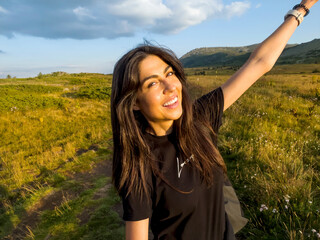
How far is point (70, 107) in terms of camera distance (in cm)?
1557

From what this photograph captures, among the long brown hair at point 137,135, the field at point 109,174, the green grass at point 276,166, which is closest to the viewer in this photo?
the long brown hair at point 137,135

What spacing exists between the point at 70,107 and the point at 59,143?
287 inches

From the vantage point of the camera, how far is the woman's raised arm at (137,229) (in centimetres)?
142

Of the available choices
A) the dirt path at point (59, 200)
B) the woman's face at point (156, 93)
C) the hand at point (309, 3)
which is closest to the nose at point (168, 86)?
the woman's face at point (156, 93)

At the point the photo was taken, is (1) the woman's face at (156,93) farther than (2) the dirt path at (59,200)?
No

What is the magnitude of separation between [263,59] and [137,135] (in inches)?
56.2

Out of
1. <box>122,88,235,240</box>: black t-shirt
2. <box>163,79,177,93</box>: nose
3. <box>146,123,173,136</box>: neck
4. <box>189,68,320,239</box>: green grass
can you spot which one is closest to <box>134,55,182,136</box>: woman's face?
<box>163,79,177,93</box>: nose

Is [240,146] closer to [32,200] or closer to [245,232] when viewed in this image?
[245,232]

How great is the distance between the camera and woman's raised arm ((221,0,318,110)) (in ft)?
6.65

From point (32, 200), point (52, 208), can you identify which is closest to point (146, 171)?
point (52, 208)

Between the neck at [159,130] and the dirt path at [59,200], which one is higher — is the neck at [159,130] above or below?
above

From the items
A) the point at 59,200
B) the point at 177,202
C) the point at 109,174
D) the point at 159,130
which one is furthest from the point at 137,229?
the point at 109,174

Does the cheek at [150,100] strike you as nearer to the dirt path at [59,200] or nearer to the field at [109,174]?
the field at [109,174]

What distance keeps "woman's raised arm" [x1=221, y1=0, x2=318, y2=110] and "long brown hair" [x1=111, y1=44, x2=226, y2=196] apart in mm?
462
